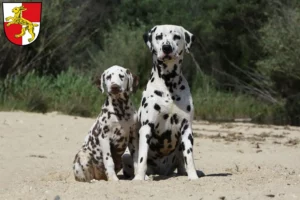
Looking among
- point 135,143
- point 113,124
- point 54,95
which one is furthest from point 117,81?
point 54,95

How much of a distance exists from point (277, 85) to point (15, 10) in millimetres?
10075

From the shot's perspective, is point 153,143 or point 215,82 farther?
point 215,82

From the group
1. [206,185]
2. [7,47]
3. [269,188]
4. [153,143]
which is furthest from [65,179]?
[7,47]

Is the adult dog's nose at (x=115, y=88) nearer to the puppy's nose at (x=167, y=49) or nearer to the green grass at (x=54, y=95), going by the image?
the puppy's nose at (x=167, y=49)

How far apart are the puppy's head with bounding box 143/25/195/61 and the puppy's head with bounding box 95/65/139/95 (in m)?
0.39

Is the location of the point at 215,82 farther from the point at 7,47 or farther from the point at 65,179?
the point at 65,179

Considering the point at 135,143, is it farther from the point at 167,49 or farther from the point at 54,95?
the point at 54,95

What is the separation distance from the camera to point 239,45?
3428 centimetres

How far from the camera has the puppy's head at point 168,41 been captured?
26.7 feet

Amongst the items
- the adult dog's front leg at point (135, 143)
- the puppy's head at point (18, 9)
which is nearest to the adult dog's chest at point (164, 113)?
the adult dog's front leg at point (135, 143)

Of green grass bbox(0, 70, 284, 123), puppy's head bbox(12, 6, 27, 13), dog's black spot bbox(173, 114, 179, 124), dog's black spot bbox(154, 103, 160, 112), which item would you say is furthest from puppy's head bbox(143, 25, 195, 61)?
puppy's head bbox(12, 6, 27, 13)

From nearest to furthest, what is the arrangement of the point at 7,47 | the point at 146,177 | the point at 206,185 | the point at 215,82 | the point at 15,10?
the point at 206,185 → the point at 146,177 → the point at 15,10 → the point at 7,47 → the point at 215,82

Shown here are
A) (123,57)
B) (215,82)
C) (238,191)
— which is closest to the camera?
(238,191)

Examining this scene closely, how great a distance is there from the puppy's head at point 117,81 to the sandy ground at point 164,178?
0.97 metres
